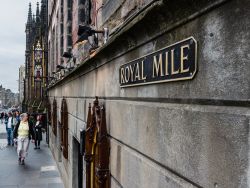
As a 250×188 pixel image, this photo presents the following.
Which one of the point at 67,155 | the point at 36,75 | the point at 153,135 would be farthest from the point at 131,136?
the point at 36,75

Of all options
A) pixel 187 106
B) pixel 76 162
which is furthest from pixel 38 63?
pixel 187 106

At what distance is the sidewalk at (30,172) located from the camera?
12195mm

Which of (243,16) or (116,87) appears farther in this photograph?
(116,87)

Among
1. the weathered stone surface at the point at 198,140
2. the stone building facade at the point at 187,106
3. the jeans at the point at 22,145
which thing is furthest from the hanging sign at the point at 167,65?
the jeans at the point at 22,145

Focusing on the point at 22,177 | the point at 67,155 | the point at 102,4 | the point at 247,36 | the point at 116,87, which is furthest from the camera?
the point at 22,177

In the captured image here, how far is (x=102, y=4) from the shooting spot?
6.71 metres

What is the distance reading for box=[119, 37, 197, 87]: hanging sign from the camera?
2.41 m

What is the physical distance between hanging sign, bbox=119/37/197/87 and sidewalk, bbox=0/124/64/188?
9.05m

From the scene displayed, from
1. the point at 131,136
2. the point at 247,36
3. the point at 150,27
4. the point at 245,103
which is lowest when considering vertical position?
the point at 131,136

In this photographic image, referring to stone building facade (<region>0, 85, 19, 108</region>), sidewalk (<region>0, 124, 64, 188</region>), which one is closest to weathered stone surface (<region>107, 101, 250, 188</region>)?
sidewalk (<region>0, 124, 64, 188</region>)

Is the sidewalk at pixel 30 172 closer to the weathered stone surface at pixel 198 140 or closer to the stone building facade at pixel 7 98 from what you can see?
the weathered stone surface at pixel 198 140

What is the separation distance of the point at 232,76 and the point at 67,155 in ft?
29.1

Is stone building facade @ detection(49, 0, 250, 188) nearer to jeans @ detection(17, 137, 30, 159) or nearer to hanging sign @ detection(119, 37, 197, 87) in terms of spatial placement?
hanging sign @ detection(119, 37, 197, 87)

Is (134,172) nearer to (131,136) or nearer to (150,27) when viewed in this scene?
(131,136)
